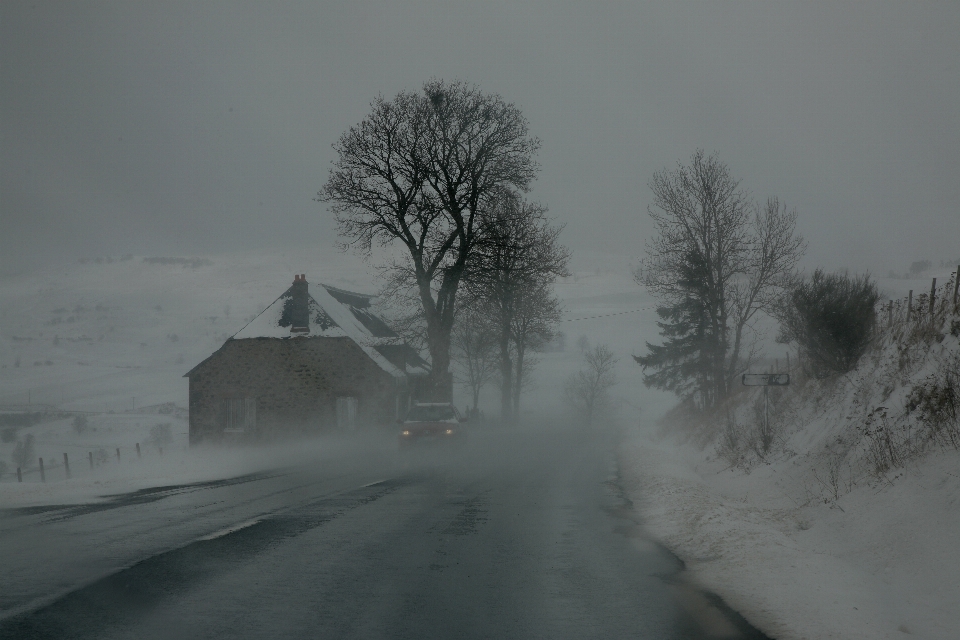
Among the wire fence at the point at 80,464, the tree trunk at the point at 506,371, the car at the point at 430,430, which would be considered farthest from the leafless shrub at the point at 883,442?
the tree trunk at the point at 506,371

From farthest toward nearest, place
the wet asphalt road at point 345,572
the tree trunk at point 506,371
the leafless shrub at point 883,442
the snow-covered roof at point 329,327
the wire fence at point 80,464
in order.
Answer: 1. the tree trunk at point 506,371
2. the snow-covered roof at point 329,327
3. the wire fence at point 80,464
4. the leafless shrub at point 883,442
5. the wet asphalt road at point 345,572

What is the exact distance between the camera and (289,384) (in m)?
43.1

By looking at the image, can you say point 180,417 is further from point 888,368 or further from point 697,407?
point 888,368

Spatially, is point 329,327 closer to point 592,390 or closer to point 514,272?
point 514,272

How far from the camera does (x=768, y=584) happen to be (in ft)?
23.6

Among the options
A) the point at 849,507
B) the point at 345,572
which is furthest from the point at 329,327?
the point at 345,572

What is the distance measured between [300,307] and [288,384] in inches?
169

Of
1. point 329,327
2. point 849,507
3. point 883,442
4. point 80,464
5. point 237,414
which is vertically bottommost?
point 80,464

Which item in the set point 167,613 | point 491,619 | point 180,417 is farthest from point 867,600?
point 180,417

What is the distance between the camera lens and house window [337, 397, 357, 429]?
4291 centimetres

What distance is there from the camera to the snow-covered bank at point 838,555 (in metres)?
6.13

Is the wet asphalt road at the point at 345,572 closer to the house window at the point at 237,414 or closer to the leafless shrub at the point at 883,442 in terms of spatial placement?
the leafless shrub at the point at 883,442

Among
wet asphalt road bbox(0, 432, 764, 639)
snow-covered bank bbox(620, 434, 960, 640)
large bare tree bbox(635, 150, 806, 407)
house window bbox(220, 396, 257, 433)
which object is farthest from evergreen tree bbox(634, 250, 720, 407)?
snow-covered bank bbox(620, 434, 960, 640)

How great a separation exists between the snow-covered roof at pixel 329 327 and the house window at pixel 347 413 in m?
2.59
